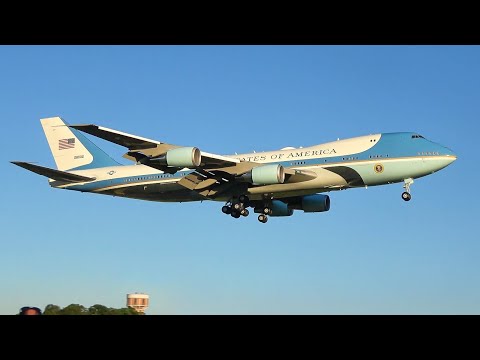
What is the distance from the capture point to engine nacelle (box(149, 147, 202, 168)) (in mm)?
45281

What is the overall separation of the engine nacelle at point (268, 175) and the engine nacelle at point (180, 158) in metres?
3.79

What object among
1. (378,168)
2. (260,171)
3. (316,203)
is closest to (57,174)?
(260,171)

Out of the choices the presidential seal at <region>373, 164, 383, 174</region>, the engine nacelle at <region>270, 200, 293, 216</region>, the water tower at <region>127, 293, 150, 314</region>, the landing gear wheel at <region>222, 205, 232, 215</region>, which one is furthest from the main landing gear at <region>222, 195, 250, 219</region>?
the water tower at <region>127, 293, 150, 314</region>

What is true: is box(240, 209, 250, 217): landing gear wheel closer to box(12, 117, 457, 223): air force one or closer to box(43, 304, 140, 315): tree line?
box(12, 117, 457, 223): air force one

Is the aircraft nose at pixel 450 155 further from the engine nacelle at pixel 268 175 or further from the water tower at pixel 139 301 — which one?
the water tower at pixel 139 301

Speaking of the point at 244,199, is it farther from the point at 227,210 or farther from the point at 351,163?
the point at 351,163

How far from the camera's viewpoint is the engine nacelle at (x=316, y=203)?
5359 cm

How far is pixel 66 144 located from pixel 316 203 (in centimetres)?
2057

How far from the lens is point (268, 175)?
46.0 m
